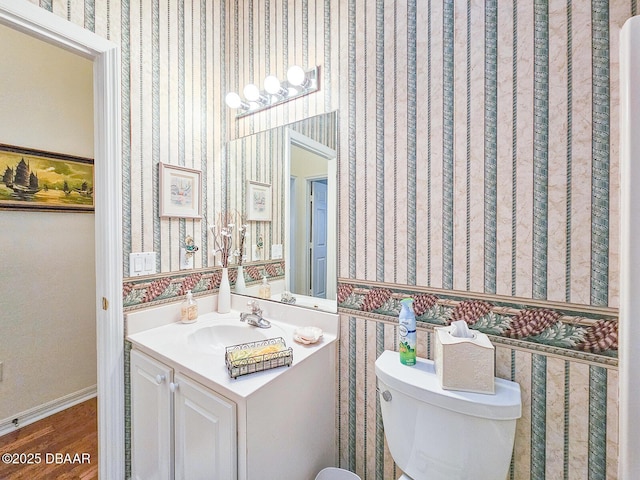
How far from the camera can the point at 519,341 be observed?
944 millimetres

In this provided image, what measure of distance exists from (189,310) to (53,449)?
1.19 m

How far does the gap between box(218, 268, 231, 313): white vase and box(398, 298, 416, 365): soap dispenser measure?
1.02 metres

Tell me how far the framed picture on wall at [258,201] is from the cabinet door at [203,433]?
2.95 ft

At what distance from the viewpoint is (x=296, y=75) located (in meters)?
1.34

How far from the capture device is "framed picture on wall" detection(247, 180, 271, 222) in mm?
1618

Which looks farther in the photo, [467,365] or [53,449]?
[53,449]

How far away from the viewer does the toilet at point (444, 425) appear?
833 mm

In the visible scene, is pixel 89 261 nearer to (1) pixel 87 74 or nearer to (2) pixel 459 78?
(1) pixel 87 74

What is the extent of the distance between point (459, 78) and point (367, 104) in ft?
1.16

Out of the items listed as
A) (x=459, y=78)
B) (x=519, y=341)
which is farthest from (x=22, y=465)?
(x=459, y=78)

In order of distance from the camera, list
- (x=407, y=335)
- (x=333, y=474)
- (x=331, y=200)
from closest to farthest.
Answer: (x=407, y=335) < (x=333, y=474) < (x=331, y=200)

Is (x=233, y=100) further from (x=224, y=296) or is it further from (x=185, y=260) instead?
(x=224, y=296)

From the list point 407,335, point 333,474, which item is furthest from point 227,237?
point 333,474

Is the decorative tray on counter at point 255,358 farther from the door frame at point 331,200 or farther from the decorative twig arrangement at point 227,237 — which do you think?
the decorative twig arrangement at point 227,237
